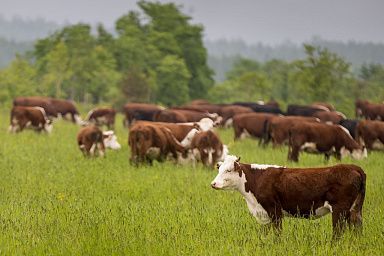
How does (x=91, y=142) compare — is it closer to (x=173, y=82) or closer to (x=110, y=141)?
(x=110, y=141)

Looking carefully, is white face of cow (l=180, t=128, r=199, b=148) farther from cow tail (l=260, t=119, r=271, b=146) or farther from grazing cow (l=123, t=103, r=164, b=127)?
grazing cow (l=123, t=103, r=164, b=127)

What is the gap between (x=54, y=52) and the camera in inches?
2229

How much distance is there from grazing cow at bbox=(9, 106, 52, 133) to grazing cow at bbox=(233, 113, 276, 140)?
31.1ft

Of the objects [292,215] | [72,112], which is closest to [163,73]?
[72,112]

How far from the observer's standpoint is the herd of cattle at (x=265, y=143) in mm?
8750

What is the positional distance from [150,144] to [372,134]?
398 inches

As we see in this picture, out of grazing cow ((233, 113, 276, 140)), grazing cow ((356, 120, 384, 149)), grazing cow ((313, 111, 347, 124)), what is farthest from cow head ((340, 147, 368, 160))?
grazing cow ((313, 111, 347, 124))

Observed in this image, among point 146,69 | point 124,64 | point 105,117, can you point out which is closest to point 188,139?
point 105,117

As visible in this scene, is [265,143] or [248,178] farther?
[265,143]

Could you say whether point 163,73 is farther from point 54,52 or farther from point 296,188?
point 296,188

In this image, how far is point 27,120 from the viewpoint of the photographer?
2808cm

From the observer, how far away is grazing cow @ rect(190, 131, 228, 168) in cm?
1831

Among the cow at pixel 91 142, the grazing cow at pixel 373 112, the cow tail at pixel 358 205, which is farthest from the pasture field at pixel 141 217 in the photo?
the grazing cow at pixel 373 112

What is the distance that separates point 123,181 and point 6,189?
9.50 feet
